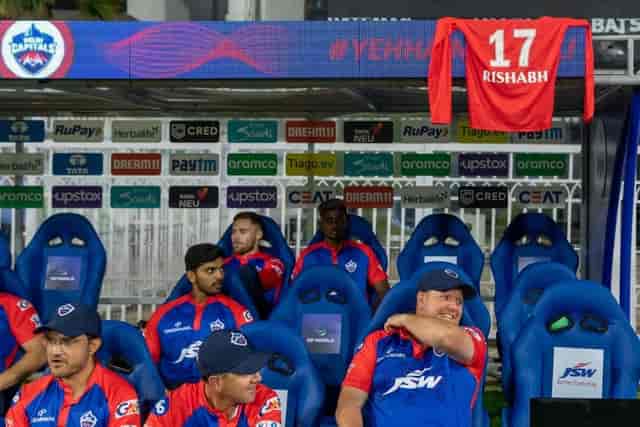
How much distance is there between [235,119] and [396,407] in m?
5.38

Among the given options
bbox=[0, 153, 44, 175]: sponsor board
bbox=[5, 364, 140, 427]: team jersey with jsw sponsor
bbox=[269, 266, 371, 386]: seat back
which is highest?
bbox=[0, 153, 44, 175]: sponsor board

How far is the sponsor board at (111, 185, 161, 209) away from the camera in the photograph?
9.27 m

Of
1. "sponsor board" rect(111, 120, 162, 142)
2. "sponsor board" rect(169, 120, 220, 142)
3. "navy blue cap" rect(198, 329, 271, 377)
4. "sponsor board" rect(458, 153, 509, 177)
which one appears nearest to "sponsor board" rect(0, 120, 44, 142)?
"sponsor board" rect(111, 120, 162, 142)

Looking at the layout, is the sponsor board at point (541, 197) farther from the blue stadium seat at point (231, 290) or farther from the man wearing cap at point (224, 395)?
the man wearing cap at point (224, 395)

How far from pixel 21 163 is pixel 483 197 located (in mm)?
4089

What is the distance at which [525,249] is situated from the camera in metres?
6.89

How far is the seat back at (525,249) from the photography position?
686 cm

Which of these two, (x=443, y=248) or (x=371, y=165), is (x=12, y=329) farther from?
(x=371, y=165)

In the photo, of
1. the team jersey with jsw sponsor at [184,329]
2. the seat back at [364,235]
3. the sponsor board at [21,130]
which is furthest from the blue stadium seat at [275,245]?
the sponsor board at [21,130]

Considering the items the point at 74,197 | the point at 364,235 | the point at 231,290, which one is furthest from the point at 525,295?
the point at 74,197

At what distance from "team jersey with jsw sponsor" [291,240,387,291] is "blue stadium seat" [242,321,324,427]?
2313mm

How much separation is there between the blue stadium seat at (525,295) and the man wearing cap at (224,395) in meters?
2.00

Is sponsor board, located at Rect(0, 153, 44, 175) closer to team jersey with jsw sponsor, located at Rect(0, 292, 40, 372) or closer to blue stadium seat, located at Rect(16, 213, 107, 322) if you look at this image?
blue stadium seat, located at Rect(16, 213, 107, 322)

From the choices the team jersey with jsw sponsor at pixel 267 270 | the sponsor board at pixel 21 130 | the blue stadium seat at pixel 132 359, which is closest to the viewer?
the blue stadium seat at pixel 132 359
